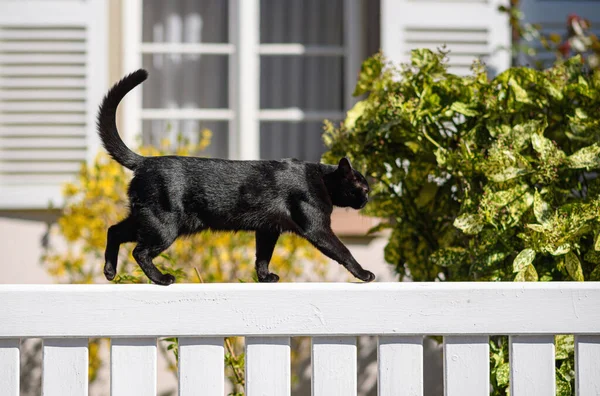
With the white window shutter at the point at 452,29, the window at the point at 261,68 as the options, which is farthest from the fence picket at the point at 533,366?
the window at the point at 261,68

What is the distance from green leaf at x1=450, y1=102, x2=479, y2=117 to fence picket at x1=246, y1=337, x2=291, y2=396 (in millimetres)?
886

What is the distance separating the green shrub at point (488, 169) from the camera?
172 centimetres

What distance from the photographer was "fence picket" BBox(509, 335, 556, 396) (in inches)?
53.3

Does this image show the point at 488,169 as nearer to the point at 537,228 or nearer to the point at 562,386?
the point at 537,228

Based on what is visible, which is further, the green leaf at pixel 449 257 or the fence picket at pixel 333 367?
the green leaf at pixel 449 257

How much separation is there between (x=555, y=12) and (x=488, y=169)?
2.64 meters

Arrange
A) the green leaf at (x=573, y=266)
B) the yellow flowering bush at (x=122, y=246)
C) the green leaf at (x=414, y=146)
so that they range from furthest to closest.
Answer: the yellow flowering bush at (x=122, y=246) < the green leaf at (x=414, y=146) < the green leaf at (x=573, y=266)

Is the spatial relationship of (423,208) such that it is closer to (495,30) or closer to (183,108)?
(495,30)

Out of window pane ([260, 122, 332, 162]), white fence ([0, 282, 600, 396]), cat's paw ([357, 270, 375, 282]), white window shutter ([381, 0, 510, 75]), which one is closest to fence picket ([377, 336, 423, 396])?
white fence ([0, 282, 600, 396])

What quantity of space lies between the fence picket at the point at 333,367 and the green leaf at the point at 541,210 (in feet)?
2.05

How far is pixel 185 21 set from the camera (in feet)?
13.4

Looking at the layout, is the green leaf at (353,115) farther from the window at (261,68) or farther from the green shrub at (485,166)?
the window at (261,68)

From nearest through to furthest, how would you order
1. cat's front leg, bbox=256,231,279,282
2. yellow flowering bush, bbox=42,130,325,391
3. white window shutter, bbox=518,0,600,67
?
cat's front leg, bbox=256,231,279,282 < yellow flowering bush, bbox=42,130,325,391 < white window shutter, bbox=518,0,600,67

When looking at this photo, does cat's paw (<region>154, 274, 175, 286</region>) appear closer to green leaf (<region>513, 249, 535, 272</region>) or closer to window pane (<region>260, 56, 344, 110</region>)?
green leaf (<region>513, 249, 535, 272</region>)
